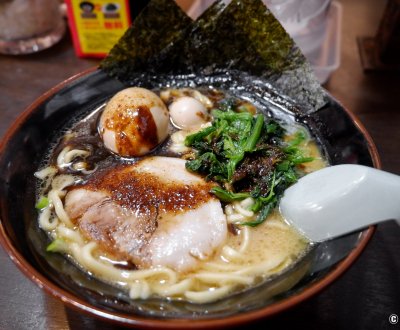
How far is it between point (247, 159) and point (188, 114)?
403 mm

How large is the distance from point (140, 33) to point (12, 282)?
127cm

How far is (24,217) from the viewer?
153cm

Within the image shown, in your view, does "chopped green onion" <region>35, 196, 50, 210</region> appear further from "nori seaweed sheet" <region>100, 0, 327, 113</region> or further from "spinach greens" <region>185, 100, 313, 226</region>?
"nori seaweed sheet" <region>100, 0, 327, 113</region>

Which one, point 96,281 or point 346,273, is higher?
point 96,281

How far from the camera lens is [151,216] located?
1527 millimetres

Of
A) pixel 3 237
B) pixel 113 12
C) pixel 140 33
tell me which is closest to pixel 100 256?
pixel 3 237

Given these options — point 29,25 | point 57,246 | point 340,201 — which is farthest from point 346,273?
point 29,25

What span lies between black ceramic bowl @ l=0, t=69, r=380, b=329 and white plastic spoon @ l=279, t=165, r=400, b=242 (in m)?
0.05

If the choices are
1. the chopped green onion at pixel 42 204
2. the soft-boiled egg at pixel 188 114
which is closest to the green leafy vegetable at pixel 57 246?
the chopped green onion at pixel 42 204

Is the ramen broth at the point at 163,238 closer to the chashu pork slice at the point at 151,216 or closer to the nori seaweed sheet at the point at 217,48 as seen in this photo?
the chashu pork slice at the point at 151,216

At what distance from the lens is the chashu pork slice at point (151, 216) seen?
146 centimetres

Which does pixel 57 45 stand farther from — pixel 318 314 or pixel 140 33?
pixel 318 314

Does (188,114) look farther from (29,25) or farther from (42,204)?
(29,25)

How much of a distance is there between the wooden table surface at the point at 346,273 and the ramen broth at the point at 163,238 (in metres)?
0.17
